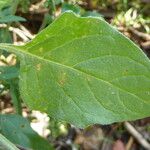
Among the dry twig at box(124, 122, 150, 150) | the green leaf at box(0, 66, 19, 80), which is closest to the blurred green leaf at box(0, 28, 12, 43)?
the green leaf at box(0, 66, 19, 80)

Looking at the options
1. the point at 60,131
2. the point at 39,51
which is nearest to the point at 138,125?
the point at 60,131

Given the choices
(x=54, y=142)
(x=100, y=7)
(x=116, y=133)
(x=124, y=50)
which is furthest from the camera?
(x=100, y=7)

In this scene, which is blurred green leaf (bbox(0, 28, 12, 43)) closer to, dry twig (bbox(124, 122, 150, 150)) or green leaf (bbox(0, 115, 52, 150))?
green leaf (bbox(0, 115, 52, 150))

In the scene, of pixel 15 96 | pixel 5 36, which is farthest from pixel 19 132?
pixel 5 36

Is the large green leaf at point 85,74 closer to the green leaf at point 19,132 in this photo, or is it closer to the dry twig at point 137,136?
the green leaf at point 19,132

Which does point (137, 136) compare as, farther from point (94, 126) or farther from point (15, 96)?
point (15, 96)

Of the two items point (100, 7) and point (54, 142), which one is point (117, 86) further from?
point (100, 7)
